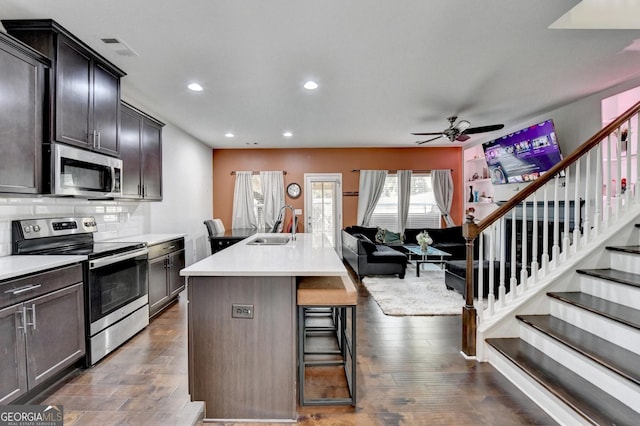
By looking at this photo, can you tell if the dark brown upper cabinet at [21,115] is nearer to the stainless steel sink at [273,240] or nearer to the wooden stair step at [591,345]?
the stainless steel sink at [273,240]

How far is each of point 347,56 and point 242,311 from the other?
2.40 meters

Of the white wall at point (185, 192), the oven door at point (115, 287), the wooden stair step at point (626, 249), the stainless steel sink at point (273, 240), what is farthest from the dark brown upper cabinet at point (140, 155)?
the wooden stair step at point (626, 249)

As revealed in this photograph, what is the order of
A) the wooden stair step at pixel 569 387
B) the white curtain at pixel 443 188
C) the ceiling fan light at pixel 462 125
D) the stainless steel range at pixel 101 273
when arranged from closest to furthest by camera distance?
the wooden stair step at pixel 569 387 < the stainless steel range at pixel 101 273 < the ceiling fan light at pixel 462 125 < the white curtain at pixel 443 188

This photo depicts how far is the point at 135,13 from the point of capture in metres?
2.13

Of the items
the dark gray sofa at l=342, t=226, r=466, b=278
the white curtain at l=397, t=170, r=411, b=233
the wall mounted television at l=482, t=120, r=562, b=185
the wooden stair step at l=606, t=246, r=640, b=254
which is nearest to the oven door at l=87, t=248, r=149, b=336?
the dark gray sofa at l=342, t=226, r=466, b=278

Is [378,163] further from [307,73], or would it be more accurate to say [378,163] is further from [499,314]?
[499,314]

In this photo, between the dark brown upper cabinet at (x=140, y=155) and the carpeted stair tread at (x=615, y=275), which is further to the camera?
the dark brown upper cabinet at (x=140, y=155)

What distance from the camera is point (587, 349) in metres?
1.82

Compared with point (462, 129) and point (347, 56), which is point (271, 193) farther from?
point (347, 56)

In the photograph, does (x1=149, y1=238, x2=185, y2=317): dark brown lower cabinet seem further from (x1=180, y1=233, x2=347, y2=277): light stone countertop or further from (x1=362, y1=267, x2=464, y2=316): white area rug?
(x1=362, y1=267, x2=464, y2=316): white area rug

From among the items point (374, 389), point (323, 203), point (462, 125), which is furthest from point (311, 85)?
point (323, 203)

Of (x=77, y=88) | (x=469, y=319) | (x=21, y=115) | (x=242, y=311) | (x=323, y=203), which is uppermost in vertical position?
(x=77, y=88)

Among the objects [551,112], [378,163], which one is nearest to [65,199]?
[378,163]

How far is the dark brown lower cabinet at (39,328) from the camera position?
67.7 inches
